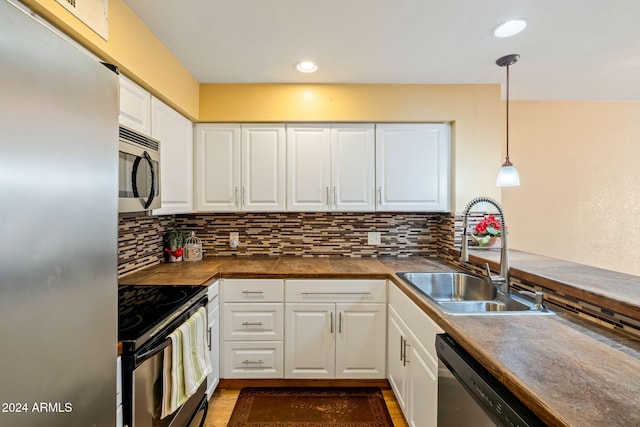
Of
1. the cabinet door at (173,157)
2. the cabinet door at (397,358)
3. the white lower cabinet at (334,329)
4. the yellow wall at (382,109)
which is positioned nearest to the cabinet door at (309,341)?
the white lower cabinet at (334,329)

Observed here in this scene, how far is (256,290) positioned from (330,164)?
1170 millimetres

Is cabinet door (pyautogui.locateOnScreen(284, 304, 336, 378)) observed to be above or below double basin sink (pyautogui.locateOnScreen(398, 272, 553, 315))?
below

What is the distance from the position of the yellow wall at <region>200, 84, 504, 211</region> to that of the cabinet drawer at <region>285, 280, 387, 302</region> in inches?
40.3

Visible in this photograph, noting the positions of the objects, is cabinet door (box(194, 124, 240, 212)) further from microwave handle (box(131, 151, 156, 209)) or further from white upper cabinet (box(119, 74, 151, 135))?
microwave handle (box(131, 151, 156, 209))

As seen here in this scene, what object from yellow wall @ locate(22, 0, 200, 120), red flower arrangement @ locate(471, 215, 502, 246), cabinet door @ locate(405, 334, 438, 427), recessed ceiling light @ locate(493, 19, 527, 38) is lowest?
cabinet door @ locate(405, 334, 438, 427)

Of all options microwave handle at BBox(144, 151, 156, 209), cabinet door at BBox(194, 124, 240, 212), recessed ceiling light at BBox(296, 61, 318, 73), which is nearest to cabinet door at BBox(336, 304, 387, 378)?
cabinet door at BBox(194, 124, 240, 212)

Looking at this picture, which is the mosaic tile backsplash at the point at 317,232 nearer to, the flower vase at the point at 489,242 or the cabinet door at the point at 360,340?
the flower vase at the point at 489,242

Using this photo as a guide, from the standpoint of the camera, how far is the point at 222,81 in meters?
2.40

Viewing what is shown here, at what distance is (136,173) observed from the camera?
143 cm

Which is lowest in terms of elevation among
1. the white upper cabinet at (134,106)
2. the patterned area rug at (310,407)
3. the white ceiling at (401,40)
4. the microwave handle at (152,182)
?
the patterned area rug at (310,407)

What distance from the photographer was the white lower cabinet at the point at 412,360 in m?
1.39

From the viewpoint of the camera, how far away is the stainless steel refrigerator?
1.59ft

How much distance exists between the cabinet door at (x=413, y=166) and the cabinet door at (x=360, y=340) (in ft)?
2.92

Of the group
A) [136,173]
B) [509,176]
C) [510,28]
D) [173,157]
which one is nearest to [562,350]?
[509,176]
